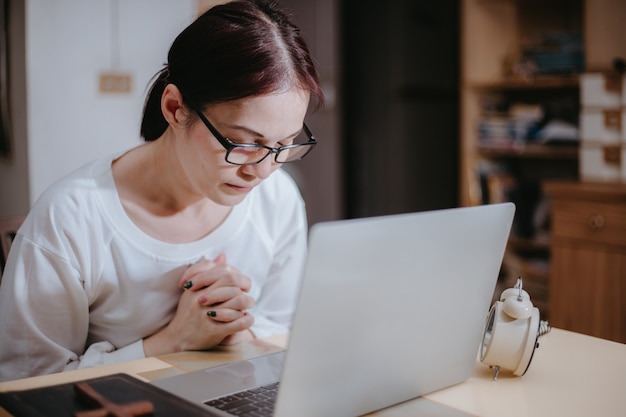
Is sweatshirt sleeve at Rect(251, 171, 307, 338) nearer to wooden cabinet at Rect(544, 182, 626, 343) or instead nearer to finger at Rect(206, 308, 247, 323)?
finger at Rect(206, 308, 247, 323)

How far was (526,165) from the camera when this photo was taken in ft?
12.6

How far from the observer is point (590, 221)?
2.81m

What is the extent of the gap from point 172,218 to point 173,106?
9.3 inches

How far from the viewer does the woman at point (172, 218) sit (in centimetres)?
123

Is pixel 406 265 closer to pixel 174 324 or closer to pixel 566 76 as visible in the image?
pixel 174 324

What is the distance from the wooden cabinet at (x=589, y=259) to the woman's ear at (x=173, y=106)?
1954 millimetres

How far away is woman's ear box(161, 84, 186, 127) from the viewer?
1.29 m

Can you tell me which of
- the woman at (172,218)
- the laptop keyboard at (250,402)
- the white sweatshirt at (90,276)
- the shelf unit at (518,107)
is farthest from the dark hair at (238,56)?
the shelf unit at (518,107)

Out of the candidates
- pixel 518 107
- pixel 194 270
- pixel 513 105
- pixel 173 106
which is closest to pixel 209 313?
pixel 194 270

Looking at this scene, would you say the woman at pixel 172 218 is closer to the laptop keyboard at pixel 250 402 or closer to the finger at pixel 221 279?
the finger at pixel 221 279

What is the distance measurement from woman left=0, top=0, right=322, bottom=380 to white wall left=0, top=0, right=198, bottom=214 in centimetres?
178

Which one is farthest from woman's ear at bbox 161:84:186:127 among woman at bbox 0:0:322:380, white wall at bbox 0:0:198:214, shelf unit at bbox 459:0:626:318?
shelf unit at bbox 459:0:626:318

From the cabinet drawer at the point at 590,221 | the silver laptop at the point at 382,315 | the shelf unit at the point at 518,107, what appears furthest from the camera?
the shelf unit at the point at 518,107

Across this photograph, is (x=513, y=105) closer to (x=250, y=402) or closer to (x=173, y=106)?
(x=173, y=106)
